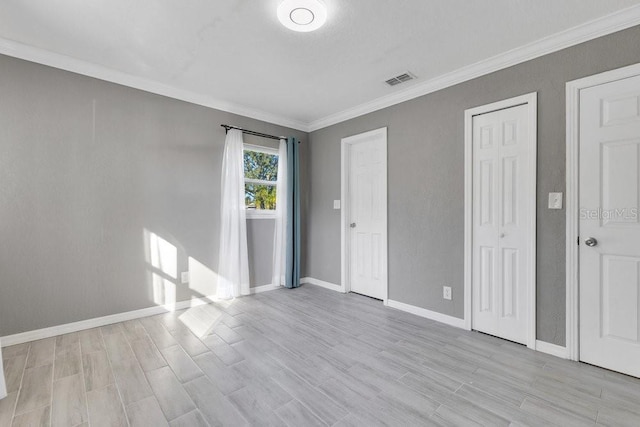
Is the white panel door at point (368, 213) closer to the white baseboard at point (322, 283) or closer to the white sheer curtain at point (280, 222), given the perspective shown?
the white baseboard at point (322, 283)

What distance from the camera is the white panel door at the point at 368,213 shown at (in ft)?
12.3

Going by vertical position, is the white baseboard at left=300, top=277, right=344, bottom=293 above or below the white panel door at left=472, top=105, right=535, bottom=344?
below

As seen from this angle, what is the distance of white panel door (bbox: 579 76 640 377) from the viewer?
2.01 m

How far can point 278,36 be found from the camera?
7.65ft

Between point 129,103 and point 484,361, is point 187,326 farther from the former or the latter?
point 484,361

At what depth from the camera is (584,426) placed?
1.53 metres

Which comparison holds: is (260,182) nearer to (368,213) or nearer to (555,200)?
(368,213)

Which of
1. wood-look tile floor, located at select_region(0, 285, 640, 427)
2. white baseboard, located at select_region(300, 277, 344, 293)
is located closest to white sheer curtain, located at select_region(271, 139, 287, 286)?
white baseboard, located at select_region(300, 277, 344, 293)

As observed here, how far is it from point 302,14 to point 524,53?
6.38 ft

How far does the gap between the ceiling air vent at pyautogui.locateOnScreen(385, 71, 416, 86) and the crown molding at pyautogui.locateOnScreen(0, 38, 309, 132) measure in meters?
1.84

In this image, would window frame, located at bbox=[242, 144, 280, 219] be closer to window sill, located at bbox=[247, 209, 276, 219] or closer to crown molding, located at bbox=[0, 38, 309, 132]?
window sill, located at bbox=[247, 209, 276, 219]

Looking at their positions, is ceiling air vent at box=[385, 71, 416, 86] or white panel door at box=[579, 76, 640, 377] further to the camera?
ceiling air vent at box=[385, 71, 416, 86]

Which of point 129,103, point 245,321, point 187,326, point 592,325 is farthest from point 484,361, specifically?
point 129,103

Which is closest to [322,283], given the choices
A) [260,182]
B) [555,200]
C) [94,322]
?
[260,182]
